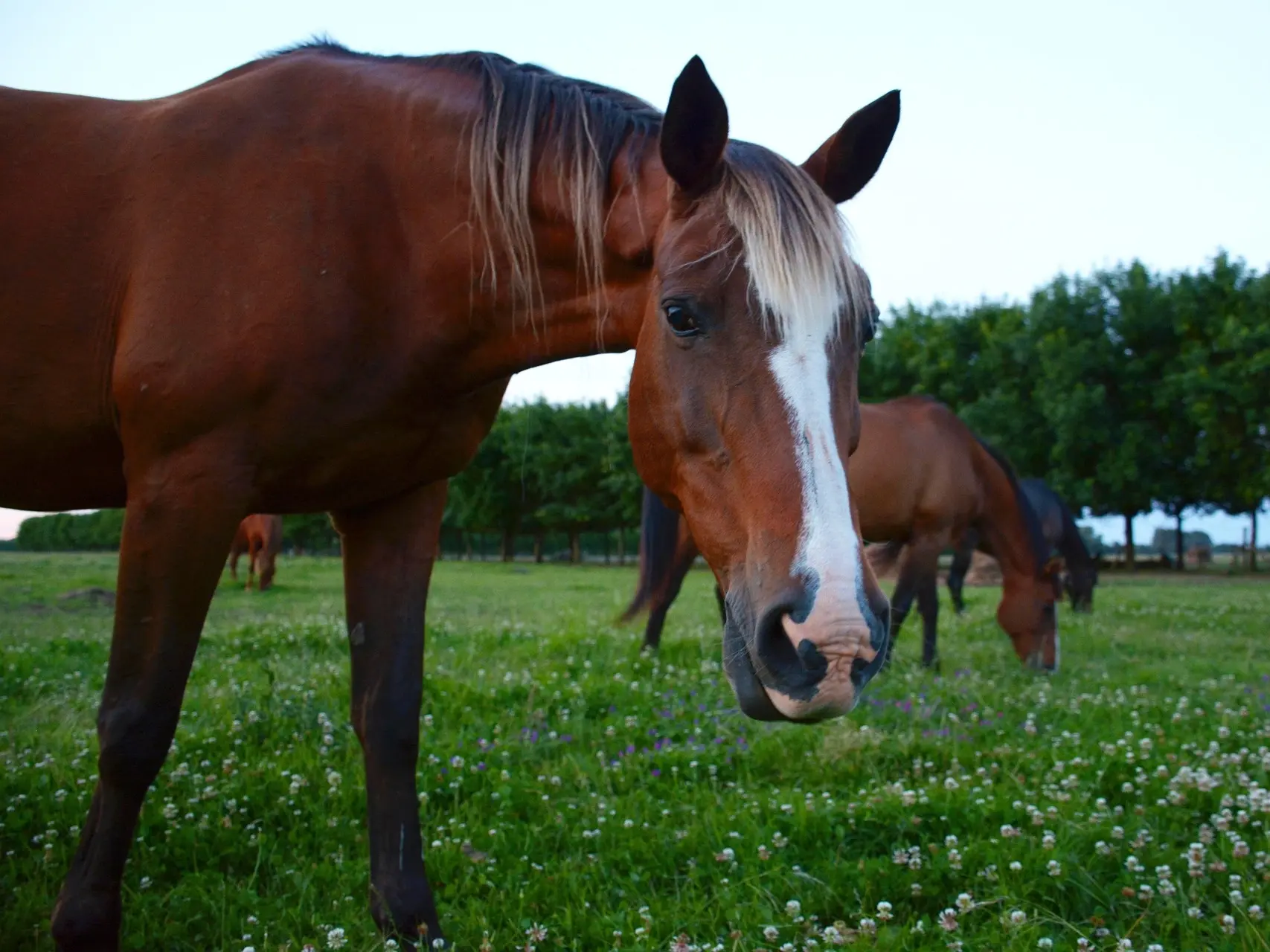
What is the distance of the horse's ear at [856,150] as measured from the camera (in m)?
2.63

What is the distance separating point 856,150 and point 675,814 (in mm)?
2586

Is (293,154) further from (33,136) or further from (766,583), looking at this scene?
(766,583)

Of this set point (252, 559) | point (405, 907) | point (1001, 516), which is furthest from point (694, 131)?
point (252, 559)

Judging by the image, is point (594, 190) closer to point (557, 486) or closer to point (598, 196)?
point (598, 196)

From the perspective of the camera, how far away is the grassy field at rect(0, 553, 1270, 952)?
109 inches

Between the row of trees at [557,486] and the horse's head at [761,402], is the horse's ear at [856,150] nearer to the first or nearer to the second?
the horse's head at [761,402]

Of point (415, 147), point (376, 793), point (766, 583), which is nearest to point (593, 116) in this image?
point (415, 147)

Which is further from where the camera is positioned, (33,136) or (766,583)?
(33,136)

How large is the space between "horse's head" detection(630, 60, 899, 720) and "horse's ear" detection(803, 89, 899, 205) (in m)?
0.23

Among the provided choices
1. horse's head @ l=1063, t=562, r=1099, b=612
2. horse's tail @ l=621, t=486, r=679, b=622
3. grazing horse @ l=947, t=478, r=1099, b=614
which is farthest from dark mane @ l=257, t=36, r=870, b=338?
horse's head @ l=1063, t=562, r=1099, b=612

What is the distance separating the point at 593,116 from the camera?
2.77 m

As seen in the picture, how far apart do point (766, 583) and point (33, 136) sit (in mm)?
2633

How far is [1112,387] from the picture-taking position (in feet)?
114

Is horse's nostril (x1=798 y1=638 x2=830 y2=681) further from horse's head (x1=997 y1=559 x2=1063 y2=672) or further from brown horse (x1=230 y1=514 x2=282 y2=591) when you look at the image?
brown horse (x1=230 y1=514 x2=282 y2=591)
